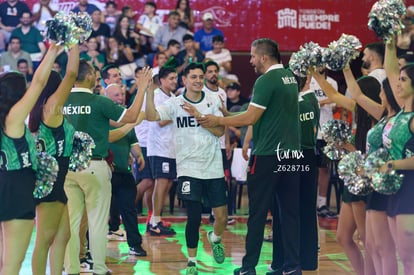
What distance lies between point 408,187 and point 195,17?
10884 millimetres

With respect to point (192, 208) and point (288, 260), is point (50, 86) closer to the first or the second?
point (192, 208)

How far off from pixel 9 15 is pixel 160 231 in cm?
652

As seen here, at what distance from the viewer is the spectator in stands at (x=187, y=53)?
47.4ft

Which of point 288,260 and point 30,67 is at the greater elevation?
point 30,67

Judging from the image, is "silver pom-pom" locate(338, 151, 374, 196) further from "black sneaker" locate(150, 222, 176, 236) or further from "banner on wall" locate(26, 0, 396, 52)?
"banner on wall" locate(26, 0, 396, 52)

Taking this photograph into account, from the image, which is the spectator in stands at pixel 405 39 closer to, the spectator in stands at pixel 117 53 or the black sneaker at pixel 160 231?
the spectator in stands at pixel 117 53

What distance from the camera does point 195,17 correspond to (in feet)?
52.7

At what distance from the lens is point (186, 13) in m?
15.6

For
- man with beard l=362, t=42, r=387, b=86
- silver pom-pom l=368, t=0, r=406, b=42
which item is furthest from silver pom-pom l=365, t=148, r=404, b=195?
man with beard l=362, t=42, r=387, b=86

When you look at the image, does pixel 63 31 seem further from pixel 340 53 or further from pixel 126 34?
pixel 126 34

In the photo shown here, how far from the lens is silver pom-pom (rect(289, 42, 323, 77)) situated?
22.4 ft

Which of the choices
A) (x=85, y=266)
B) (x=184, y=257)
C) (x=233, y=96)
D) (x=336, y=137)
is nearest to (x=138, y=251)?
(x=184, y=257)

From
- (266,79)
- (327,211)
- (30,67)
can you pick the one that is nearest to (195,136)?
(266,79)

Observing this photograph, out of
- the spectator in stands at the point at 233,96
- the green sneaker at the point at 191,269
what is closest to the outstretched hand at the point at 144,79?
the green sneaker at the point at 191,269
